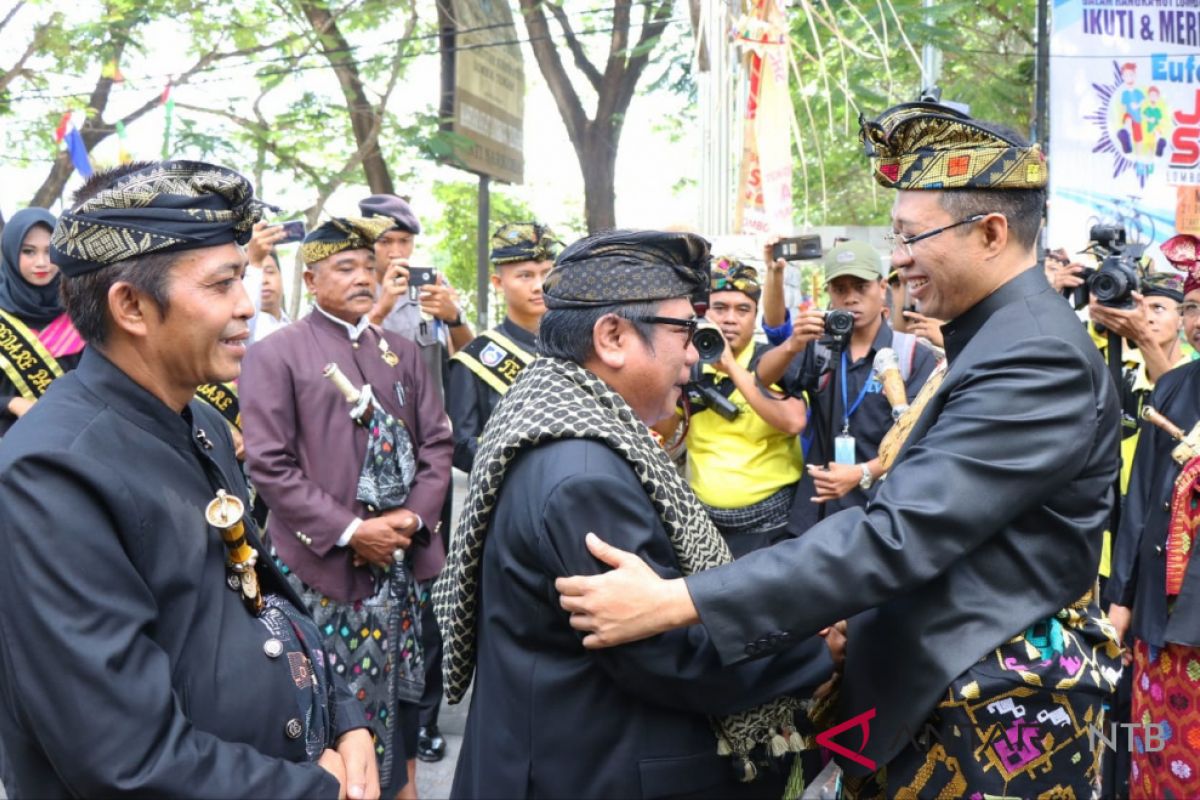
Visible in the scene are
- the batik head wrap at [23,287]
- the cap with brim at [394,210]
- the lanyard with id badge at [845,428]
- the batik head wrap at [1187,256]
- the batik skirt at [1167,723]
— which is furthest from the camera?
the cap with brim at [394,210]

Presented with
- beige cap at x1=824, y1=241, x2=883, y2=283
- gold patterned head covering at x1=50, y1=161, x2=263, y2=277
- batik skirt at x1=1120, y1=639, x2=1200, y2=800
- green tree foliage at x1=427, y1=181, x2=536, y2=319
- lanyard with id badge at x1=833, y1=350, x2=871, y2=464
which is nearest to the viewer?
gold patterned head covering at x1=50, y1=161, x2=263, y2=277

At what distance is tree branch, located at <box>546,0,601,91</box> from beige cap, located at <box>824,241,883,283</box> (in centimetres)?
874

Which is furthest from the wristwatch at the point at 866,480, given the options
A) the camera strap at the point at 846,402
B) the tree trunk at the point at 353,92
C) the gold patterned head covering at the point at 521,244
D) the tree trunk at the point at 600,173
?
the tree trunk at the point at 600,173

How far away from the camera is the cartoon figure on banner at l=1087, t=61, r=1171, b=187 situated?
6939 mm

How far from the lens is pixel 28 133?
480 inches

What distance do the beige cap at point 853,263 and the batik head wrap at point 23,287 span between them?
355cm

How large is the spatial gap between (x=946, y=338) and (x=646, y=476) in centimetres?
83

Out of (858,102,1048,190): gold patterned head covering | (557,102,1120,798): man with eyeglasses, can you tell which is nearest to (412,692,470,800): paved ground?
(557,102,1120,798): man with eyeglasses

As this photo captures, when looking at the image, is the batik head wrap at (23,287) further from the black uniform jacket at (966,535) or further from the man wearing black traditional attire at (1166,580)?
the man wearing black traditional attire at (1166,580)

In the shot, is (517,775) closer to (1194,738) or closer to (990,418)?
(990,418)

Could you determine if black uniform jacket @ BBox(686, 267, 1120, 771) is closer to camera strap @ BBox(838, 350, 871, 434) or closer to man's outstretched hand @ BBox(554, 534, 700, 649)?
man's outstretched hand @ BBox(554, 534, 700, 649)

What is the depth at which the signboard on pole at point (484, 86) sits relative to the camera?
11.4 metres

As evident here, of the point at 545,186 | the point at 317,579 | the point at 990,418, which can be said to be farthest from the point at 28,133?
the point at 545,186

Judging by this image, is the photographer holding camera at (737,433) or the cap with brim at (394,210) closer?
the photographer holding camera at (737,433)
